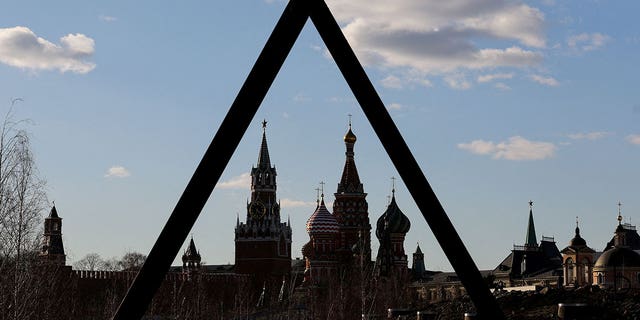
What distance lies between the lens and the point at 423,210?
8898 millimetres

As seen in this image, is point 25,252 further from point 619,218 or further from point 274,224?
point 274,224

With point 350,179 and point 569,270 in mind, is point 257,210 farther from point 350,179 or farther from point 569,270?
point 569,270

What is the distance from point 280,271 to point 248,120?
299ft

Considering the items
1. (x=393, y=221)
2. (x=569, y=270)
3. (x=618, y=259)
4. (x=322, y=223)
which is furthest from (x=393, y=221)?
(x=618, y=259)

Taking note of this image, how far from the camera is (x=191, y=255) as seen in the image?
109 meters

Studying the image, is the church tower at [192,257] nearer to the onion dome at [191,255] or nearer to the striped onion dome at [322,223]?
the onion dome at [191,255]

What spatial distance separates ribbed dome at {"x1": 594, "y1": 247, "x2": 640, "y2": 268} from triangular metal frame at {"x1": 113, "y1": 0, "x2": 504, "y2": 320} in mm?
57062

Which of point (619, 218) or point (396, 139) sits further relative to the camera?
point (619, 218)

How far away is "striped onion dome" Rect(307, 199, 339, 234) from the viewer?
85.2m

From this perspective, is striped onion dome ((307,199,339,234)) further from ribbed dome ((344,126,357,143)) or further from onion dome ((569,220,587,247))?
onion dome ((569,220,587,247))

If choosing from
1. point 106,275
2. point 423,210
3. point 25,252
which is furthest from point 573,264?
point 423,210

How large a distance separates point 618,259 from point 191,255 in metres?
54.9

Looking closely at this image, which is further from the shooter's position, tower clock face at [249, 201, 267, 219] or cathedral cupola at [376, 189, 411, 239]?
tower clock face at [249, 201, 267, 219]

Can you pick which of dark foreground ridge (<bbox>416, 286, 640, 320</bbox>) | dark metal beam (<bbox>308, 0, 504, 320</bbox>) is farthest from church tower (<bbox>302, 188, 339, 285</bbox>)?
dark metal beam (<bbox>308, 0, 504, 320</bbox>)
